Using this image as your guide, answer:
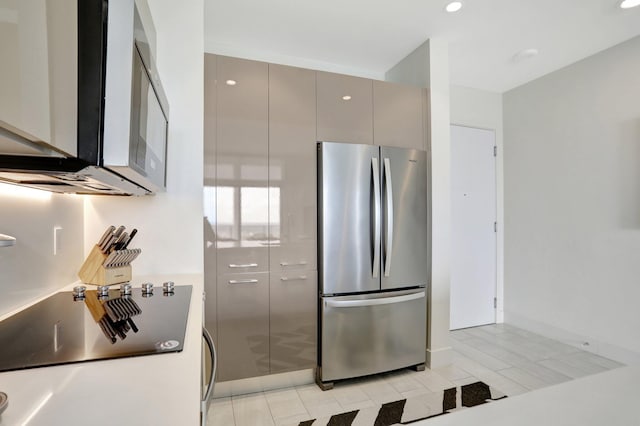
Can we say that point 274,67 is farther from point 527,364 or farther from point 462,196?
point 527,364

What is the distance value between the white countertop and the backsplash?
54cm

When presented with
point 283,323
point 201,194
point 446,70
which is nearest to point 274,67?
point 201,194

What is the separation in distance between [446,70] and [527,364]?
2.59m

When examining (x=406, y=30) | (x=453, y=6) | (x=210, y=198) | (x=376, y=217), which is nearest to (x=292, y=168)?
(x=210, y=198)

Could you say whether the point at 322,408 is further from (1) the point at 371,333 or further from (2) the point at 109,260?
(2) the point at 109,260

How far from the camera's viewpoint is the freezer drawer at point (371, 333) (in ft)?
7.48

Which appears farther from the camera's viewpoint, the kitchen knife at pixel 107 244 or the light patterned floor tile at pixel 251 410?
the light patterned floor tile at pixel 251 410

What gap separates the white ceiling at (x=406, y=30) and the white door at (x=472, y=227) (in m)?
0.84

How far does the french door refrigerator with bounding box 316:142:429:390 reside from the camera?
7.52 ft

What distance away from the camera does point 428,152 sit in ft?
8.91

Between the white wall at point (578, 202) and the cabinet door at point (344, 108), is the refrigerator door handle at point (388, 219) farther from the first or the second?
the white wall at point (578, 202)

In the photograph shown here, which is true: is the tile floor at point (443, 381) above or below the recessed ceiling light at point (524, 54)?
below

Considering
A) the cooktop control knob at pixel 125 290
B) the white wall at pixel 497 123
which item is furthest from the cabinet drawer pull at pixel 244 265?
the white wall at pixel 497 123

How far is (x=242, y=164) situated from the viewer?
218cm
